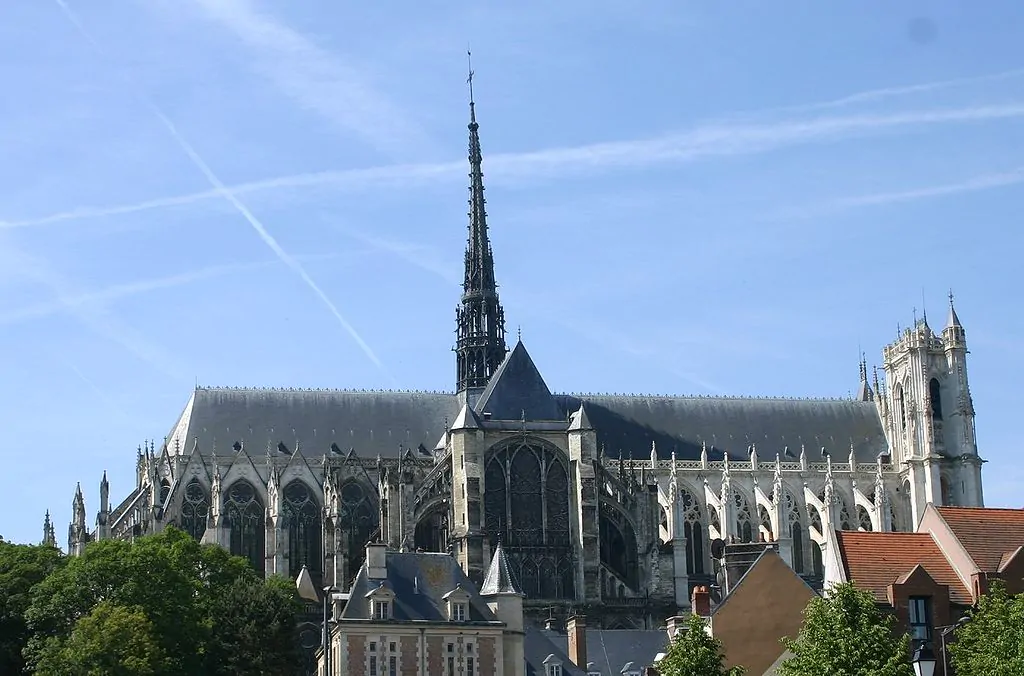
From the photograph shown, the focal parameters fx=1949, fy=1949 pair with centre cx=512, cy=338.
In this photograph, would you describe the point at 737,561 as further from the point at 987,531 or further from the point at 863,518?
the point at 863,518

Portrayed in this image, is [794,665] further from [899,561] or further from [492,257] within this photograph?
[492,257]

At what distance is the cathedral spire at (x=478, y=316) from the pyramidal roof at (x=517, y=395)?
355 inches

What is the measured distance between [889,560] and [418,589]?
19.1 m

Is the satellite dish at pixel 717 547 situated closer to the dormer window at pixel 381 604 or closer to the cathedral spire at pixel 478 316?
the cathedral spire at pixel 478 316

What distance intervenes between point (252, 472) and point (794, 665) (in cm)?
5772

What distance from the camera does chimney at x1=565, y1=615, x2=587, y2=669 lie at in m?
67.4

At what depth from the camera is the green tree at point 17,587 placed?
72.5 m

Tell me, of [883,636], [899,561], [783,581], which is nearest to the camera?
[883,636]

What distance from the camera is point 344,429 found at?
10344 cm

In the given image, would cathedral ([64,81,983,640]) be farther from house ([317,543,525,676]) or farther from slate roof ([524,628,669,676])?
house ([317,543,525,676])

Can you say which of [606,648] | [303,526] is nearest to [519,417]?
[303,526]

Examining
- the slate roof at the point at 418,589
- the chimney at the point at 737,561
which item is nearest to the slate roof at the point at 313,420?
the slate roof at the point at 418,589

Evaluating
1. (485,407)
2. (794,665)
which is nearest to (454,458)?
(485,407)

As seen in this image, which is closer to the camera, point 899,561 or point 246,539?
point 899,561
